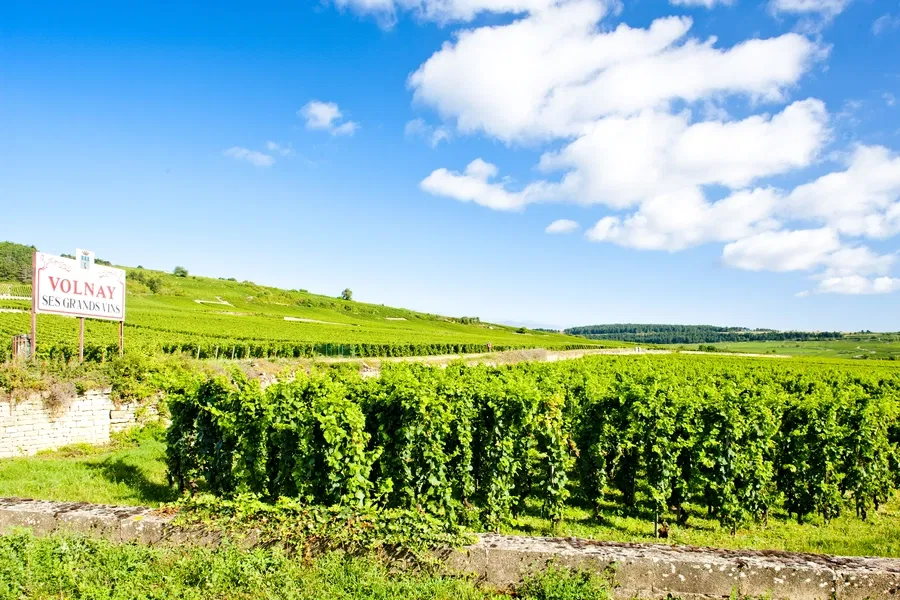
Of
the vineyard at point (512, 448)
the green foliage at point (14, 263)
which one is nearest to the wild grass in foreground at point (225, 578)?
the vineyard at point (512, 448)

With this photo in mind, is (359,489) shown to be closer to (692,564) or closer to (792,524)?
(692,564)

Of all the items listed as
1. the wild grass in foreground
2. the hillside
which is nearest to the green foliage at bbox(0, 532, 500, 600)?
the wild grass in foreground

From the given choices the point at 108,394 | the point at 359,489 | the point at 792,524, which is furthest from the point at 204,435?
the point at 792,524

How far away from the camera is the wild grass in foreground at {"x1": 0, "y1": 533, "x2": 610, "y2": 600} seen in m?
4.81

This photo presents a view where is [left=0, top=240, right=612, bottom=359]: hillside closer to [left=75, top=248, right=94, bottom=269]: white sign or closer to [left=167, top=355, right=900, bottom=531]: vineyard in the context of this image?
[left=75, top=248, right=94, bottom=269]: white sign

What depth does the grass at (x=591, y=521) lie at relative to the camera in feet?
28.2

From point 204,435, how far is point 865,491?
44.6ft

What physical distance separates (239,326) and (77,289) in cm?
3706

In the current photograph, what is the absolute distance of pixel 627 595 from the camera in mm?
5145

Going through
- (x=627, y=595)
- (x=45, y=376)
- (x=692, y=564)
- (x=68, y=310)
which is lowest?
(x=627, y=595)

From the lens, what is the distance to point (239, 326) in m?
52.8

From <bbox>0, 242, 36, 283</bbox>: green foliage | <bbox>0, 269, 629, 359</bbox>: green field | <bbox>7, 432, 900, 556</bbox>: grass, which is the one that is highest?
<bbox>0, 242, 36, 283</bbox>: green foliage

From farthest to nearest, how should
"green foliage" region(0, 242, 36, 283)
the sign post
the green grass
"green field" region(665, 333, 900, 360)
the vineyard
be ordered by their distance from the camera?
1. "green field" region(665, 333, 900, 360)
2. "green foliage" region(0, 242, 36, 283)
3. the sign post
4. the green grass
5. the vineyard

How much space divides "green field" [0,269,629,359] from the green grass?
296 inches
